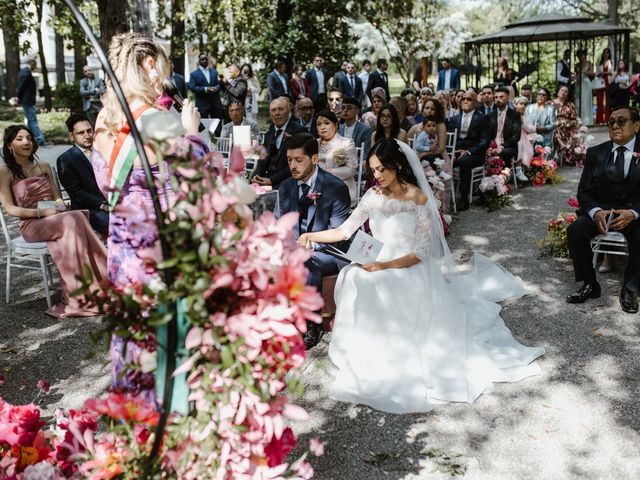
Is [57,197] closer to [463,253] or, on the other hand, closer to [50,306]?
[50,306]

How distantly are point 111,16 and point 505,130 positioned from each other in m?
6.01

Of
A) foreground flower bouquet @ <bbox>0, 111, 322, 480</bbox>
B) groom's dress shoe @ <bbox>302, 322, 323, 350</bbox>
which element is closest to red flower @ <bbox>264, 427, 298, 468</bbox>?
foreground flower bouquet @ <bbox>0, 111, 322, 480</bbox>

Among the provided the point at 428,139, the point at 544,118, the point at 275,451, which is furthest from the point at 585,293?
the point at 544,118

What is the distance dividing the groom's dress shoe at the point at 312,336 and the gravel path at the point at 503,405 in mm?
77

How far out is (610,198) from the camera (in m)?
5.78

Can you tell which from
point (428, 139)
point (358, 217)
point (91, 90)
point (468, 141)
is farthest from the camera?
point (91, 90)

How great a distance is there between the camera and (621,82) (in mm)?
17328

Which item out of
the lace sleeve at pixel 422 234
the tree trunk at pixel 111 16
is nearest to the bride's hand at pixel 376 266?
the lace sleeve at pixel 422 234

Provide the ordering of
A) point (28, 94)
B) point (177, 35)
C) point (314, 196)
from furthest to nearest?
point (177, 35)
point (28, 94)
point (314, 196)

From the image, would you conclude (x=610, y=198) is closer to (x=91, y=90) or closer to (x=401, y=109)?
(x=401, y=109)

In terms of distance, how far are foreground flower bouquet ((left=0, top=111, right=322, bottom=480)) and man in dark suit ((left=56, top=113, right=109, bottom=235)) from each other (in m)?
3.98

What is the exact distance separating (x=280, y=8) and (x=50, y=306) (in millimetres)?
11211

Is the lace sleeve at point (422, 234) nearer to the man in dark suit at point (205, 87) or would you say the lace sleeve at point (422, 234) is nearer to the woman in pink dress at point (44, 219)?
the woman in pink dress at point (44, 219)

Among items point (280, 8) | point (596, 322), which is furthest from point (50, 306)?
point (280, 8)
